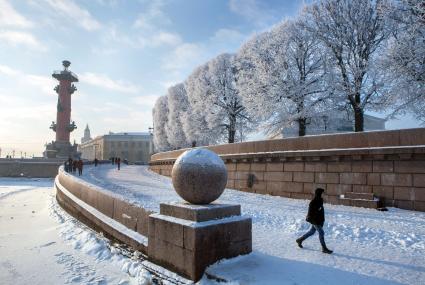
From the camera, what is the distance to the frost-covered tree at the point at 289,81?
22391mm

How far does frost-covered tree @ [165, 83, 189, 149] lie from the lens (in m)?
45.3

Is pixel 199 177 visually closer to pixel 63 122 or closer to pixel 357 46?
pixel 357 46

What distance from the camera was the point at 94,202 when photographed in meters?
11.6

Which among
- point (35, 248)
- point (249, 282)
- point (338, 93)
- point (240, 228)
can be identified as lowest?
point (35, 248)

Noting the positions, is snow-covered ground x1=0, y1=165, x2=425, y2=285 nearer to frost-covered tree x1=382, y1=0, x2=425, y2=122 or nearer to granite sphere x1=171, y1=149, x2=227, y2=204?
granite sphere x1=171, y1=149, x2=227, y2=204

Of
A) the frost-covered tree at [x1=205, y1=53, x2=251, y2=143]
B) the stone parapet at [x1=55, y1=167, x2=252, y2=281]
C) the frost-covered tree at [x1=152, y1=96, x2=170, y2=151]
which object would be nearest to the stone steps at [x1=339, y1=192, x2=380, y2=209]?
the stone parapet at [x1=55, y1=167, x2=252, y2=281]

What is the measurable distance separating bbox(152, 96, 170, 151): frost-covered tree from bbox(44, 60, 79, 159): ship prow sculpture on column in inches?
609

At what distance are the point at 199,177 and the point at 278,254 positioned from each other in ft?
6.53

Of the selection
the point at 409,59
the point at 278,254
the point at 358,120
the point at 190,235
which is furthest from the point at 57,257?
the point at 358,120

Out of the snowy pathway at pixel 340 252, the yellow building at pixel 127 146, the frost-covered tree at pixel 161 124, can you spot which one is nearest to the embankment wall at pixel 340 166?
the snowy pathway at pixel 340 252

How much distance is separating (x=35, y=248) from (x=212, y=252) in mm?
Result: 6460

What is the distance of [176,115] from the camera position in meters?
46.2

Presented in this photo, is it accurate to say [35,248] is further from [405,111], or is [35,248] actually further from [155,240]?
[405,111]

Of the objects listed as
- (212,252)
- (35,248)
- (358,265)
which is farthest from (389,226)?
(35,248)
